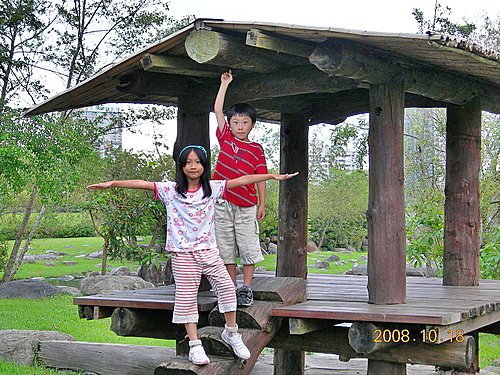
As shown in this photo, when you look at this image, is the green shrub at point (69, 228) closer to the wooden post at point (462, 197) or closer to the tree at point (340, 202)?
the tree at point (340, 202)

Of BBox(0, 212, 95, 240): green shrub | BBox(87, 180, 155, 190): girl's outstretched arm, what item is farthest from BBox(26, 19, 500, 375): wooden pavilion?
BBox(0, 212, 95, 240): green shrub

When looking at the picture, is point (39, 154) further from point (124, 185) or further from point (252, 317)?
point (252, 317)

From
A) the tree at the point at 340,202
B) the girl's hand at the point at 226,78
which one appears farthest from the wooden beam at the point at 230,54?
the tree at the point at 340,202

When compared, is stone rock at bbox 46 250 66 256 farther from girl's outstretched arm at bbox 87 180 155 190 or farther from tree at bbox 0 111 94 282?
girl's outstretched arm at bbox 87 180 155 190

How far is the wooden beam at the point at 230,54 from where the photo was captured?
5184mm

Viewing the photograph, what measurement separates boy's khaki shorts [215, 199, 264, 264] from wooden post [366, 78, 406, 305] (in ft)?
2.70

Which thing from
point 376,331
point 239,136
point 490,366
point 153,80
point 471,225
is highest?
point 153,80

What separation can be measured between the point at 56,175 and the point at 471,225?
25.8 feet

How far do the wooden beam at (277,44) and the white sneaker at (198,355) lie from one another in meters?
1.87

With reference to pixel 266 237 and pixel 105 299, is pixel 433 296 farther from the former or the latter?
pixel 266 237

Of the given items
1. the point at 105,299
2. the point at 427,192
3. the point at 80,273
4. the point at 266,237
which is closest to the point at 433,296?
the point at 105,299

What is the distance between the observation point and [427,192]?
16344 mm

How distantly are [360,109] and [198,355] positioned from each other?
338 cm

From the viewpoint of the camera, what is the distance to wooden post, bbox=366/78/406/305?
18.6ft
